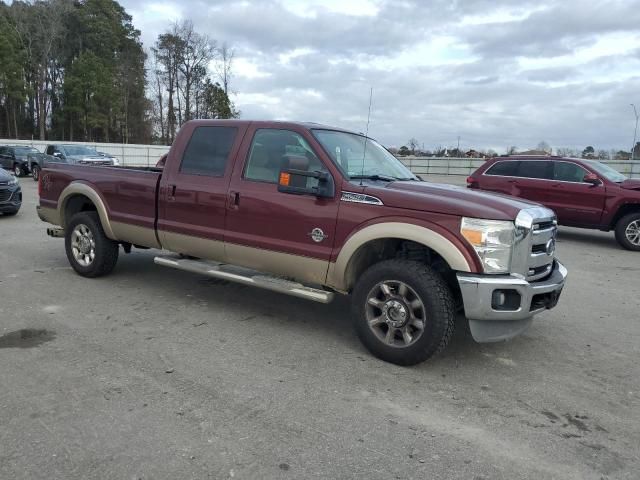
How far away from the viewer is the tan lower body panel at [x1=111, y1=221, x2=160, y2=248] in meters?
5.78

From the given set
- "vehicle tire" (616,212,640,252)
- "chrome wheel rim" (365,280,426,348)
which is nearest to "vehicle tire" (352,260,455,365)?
"chrome wheel rim" (365,280,426,348)

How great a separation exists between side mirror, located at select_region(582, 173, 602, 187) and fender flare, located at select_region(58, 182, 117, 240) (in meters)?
9.11

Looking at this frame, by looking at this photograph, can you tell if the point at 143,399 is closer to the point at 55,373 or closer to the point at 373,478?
the point at 55,373

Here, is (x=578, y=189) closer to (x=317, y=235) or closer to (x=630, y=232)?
(x=630, y=232)

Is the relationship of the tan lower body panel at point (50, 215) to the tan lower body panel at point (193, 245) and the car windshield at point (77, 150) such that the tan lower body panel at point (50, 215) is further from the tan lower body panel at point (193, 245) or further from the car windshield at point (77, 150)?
the car windshield at point (77, 150)

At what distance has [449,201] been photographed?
13.3 ft

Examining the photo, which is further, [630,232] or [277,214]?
[630,232]

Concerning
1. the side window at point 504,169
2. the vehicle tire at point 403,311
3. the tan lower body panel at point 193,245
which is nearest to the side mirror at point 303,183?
the vehicle tire at point 403,311

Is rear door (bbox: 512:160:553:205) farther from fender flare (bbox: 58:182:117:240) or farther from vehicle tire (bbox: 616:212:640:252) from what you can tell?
fender flare (bbox: 58:182:117:240)

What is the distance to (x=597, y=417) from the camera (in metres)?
3.47

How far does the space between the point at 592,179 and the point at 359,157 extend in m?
7.65

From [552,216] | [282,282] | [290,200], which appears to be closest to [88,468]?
[282,282]

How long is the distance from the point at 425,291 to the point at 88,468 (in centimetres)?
244

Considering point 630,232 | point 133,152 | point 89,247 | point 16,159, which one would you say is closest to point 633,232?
point 630,232
